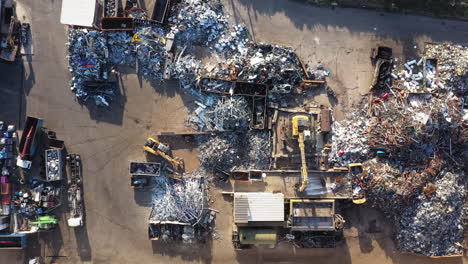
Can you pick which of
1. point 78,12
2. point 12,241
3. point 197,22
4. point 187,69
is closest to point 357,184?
point 187,69

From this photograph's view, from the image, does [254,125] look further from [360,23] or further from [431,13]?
[431,13]

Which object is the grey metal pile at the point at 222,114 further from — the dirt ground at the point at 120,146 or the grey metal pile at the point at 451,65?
the grey metal pile at the point at 451,65

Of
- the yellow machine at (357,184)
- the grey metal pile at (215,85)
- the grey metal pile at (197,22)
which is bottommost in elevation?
A: the yellow machine at (357,184)

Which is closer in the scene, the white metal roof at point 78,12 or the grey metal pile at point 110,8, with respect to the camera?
the white metal roof at point 78,12

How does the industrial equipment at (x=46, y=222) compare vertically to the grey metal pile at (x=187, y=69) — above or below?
below

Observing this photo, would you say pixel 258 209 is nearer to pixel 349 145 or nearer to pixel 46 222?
pixel 349 145

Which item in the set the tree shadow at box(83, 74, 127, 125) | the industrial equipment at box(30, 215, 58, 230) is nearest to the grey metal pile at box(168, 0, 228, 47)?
the tree shadow at box(83, 74, 127, 125)

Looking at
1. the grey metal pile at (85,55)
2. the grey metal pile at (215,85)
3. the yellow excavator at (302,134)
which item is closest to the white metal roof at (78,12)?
the grey metal pile at (85,55)
